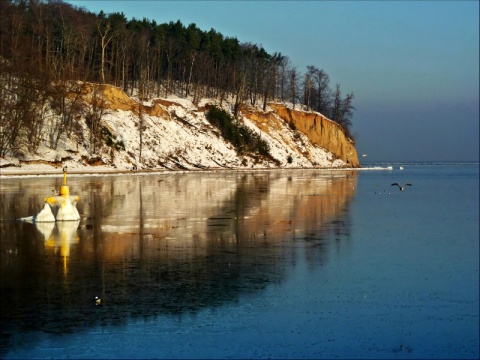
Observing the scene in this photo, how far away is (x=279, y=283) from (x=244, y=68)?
11820cm

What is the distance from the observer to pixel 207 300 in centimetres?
1352

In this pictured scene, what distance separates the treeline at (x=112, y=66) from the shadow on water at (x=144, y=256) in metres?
42.6

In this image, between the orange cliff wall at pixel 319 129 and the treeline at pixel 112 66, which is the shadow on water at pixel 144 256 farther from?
the orange cliff wall at pixel 319 129

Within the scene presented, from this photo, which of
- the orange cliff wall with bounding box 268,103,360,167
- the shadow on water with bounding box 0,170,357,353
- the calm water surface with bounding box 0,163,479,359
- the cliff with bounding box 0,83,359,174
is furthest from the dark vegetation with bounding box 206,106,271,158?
the calm water surface with bounding box 0,163,479,359

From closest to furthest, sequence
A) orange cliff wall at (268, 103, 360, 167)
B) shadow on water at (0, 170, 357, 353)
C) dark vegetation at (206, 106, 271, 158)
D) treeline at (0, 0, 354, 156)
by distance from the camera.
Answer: shadow on water at (0, 170, 357, 353) < treeline at (0, 0, 354, 156) < dark vegetation at (206, 106, 271, 158) < orange cliff wall at (268, 103, 360, 167)

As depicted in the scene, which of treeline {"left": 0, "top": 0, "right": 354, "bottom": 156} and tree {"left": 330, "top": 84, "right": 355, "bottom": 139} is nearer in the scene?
treeline {"left": 0, "top": 0, "right": 354, "bottom": 156}

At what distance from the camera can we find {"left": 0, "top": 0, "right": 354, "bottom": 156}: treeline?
74.8m

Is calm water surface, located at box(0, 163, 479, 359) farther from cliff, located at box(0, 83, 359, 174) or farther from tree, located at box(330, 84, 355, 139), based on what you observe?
tree, located at box(330, 84, 355, 139)

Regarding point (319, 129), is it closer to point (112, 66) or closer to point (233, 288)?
point (112, 66)

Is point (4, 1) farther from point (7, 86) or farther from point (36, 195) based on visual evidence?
point (36, 195)

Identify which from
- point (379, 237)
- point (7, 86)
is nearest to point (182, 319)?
point (379, 237)

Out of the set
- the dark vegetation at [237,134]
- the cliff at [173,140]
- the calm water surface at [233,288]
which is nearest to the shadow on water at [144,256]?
the calm water surface at [233,288]

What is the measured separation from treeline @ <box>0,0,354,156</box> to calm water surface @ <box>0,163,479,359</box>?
49146 mm

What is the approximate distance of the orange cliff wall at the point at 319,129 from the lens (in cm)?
13062
